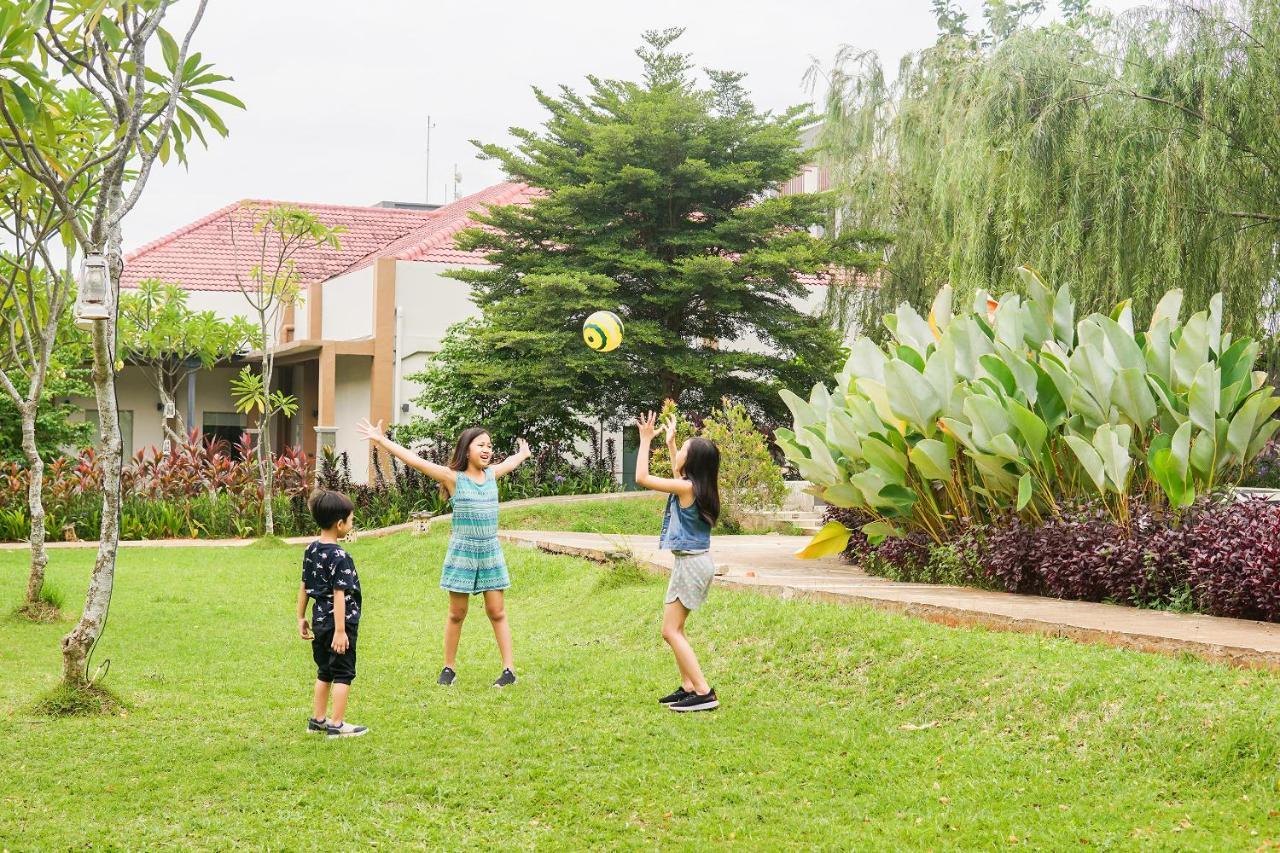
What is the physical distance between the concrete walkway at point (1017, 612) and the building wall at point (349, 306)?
13455 mm

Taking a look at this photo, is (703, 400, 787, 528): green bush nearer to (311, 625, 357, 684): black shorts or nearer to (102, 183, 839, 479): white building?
(102, 183, 839, 479): white building

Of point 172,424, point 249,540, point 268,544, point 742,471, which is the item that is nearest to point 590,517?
point 742,471

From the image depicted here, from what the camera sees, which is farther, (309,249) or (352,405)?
(309,249)

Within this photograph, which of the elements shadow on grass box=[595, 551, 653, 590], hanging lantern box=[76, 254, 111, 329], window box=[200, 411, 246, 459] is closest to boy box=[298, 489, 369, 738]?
hanging lantern box=[76, 254, 111, 329]

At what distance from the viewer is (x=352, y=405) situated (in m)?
25.0

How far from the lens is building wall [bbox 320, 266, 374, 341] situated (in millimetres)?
23609

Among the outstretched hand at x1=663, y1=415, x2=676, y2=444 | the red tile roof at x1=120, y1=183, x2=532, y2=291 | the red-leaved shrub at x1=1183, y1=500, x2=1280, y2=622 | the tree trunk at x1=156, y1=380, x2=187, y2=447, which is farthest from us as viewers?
the red tile roof at x1=120, y1=183, x2=532, y2=291

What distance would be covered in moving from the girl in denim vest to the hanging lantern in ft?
9.04

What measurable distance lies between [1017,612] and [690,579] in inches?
82.4

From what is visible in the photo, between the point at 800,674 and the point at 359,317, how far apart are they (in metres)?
18.4

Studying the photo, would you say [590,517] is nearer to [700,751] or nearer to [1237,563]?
[1237,563]

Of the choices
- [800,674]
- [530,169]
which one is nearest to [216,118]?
[800,674]

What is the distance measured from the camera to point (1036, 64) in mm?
14570

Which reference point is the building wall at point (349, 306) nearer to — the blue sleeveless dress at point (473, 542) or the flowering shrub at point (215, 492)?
the flowering shrub at point (215, 492)
